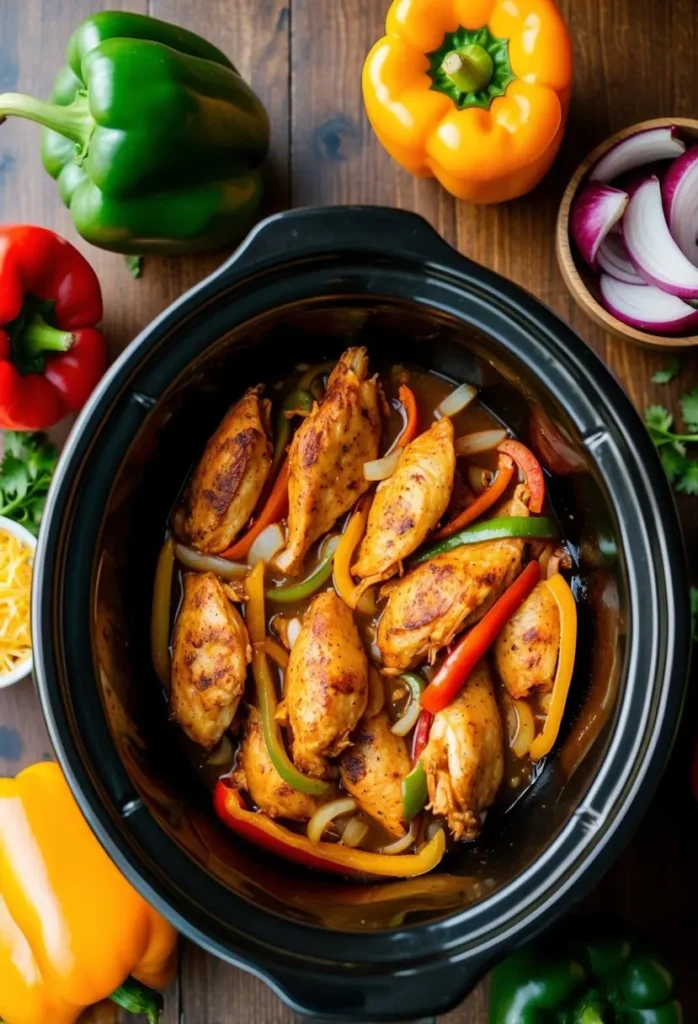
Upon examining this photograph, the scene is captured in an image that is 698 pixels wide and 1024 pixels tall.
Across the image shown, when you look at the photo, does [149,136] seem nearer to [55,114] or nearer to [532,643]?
[55,114]

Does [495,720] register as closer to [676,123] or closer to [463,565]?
[463,565]

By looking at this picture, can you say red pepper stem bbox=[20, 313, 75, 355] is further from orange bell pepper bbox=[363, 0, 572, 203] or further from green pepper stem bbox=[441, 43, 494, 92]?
green pepper stem bbox=[441, 43, 494, 92]

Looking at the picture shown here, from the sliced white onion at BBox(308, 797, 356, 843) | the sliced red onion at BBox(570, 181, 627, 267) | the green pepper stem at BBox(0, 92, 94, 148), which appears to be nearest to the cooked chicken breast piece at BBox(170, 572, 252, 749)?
the sliced white onion at BBox(308, 797, 356, 843)

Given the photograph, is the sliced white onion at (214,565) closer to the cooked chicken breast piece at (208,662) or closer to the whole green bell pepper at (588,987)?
the cooked chicken breast piece at (208,662)

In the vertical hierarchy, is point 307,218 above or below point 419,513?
above

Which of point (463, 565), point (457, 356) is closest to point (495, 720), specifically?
point (463, 565)

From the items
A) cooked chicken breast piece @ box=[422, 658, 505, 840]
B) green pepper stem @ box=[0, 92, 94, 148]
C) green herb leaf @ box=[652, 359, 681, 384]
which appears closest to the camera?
cooked chicken breast piece @ box=[422, 658, 505, 840]
